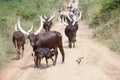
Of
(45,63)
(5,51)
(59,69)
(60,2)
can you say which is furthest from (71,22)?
(60,2)

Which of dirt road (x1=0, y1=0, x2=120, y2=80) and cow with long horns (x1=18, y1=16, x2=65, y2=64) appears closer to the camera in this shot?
dirt road (x1=0, y1=0, x2=120, y2=80)

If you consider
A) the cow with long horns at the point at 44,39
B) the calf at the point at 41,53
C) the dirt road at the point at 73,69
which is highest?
the cow with long horns at the point at 44,39

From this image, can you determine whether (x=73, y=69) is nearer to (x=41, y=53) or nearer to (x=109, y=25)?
(x=41, y=53)

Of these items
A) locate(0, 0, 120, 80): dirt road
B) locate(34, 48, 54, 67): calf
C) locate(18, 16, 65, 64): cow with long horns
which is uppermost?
locate(18, 16, 65, 64): cow with long horns

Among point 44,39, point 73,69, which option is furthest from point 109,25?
point 73,69

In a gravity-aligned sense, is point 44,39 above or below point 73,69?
above

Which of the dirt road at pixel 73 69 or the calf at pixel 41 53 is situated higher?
the calf at pixel 41 53

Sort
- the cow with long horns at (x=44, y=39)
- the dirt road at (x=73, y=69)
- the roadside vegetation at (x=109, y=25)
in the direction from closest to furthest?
the dirt road at (x=73, y=69), the cow with long horns at (x=44, y=39), the roadside vegetation at (x=109, y=25)

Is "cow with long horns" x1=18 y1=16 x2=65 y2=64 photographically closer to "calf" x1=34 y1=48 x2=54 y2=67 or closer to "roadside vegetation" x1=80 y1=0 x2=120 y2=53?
"calf" x1=34 y1=48 x2=54 y2=67

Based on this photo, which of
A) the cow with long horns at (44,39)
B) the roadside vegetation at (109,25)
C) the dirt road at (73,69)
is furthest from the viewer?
the roadside vegetation at (109,25)

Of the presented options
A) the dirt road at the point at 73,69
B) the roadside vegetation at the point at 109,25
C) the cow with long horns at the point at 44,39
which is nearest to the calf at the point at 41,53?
the cow with long horns at the point at 44,39

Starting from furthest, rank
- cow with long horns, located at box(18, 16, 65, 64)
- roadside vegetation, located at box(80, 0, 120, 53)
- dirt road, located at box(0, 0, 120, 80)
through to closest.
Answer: roadside vegetation, located at box(80, 0, 120, 53) < cow with long horns, located at box(18, 16, 65, 64) < dirt road, located at box(0, 0, 120, 80)

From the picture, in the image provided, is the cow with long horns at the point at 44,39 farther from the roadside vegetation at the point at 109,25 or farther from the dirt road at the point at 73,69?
the roadside vegetation at the point at 109,25

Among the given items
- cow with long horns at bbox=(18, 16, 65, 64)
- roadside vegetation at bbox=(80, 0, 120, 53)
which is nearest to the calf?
cow with long horns at bbox=(18, 16, 65, 64)
